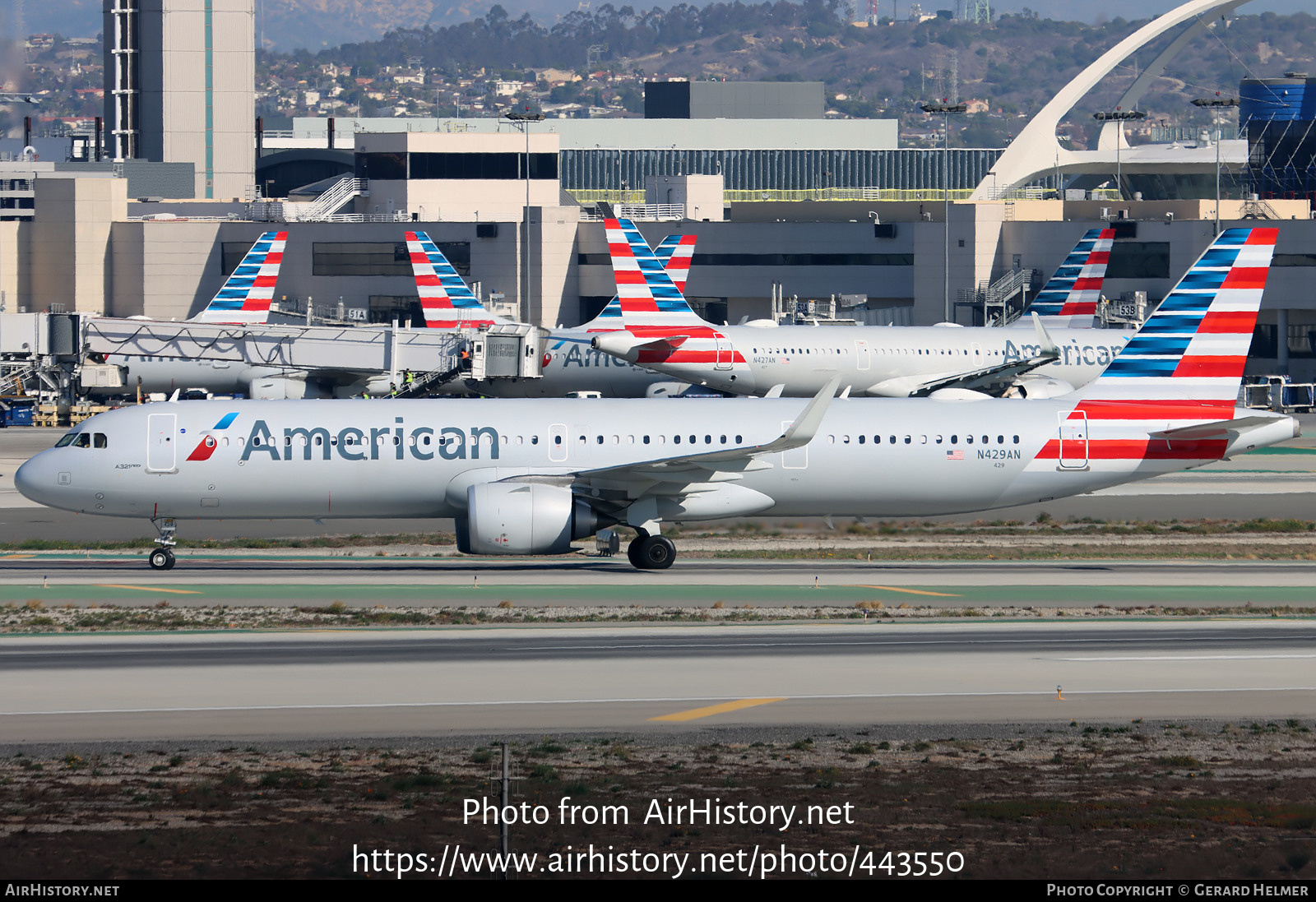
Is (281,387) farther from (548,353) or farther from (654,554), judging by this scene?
(654,554)

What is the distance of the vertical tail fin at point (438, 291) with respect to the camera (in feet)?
269

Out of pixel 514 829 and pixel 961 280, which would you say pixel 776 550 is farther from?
pixel 961 280

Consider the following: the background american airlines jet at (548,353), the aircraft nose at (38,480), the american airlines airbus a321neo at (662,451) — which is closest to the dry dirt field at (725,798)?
the american airlines airbus a321neo at (662,451)

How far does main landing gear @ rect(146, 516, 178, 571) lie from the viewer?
125 feet

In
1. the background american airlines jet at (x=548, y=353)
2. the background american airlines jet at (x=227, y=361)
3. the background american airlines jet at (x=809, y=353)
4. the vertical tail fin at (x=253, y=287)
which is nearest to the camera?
the background american airlines jet at (x=809, y=353)

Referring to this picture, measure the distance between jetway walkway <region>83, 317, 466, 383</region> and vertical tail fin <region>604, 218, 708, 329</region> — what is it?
10.2 metres

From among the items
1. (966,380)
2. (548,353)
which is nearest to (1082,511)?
(966,380)

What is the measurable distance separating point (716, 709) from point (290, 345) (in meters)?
58.8

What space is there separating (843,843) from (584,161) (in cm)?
18599

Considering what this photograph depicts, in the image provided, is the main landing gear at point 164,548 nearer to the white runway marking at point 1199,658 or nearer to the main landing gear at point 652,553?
the main landing gear at point 652,553

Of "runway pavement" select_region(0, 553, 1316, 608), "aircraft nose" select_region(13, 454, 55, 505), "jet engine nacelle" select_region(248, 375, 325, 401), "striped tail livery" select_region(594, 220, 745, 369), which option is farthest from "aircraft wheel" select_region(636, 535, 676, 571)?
"jet engine nacelle" select_region(248, 375, 325, 401)

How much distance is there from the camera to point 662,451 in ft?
127

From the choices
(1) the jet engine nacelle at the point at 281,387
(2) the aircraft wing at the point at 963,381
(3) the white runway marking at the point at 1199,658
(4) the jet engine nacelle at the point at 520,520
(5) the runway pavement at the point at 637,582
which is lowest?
(5) the runway pavement at the point at 637,582

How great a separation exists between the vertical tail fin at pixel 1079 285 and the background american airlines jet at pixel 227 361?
41453mm
